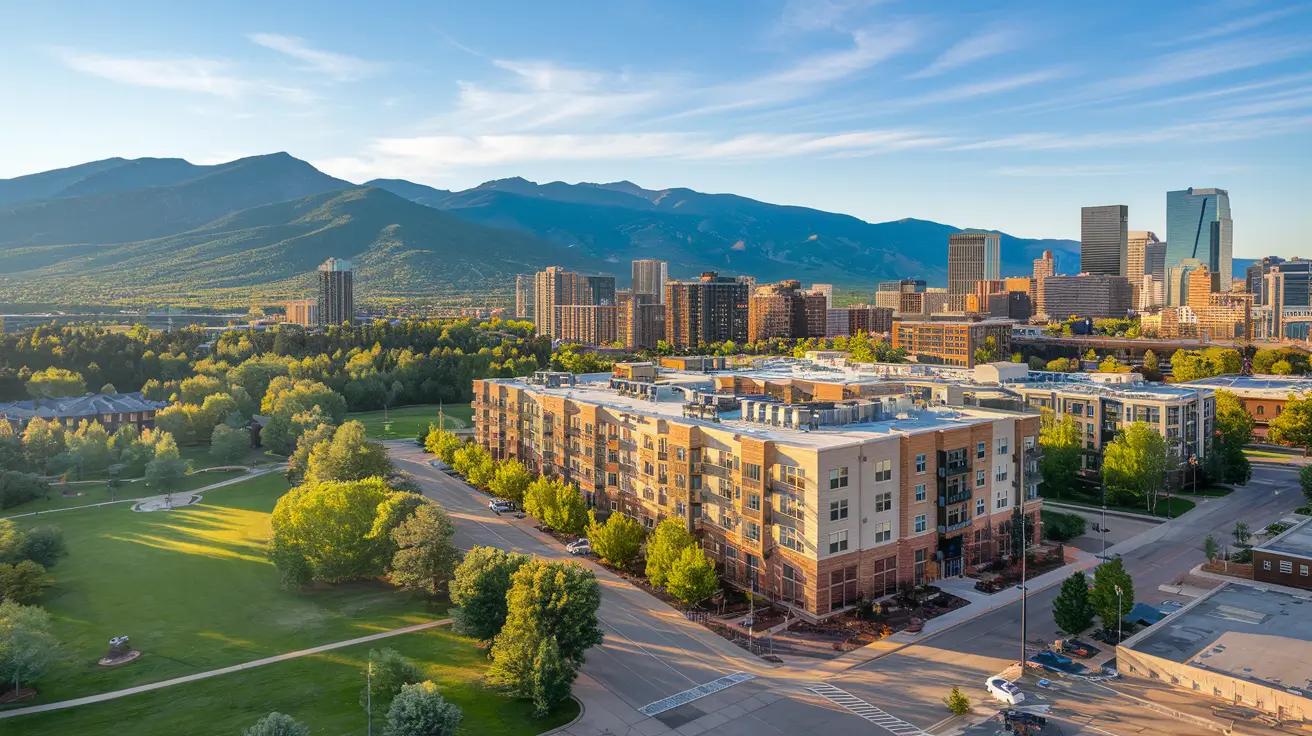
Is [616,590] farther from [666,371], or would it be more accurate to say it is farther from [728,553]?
[666,371]

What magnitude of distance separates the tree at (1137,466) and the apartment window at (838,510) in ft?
138

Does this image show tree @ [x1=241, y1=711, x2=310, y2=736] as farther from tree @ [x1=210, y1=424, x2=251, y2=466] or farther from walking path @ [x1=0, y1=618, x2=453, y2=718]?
tree @ [x1=210, y1=424, x2=251, y2=466]

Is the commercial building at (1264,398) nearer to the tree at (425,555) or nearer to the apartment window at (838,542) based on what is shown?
the apartment window at (838,542)

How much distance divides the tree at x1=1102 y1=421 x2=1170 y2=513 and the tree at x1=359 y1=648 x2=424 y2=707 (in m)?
68.6

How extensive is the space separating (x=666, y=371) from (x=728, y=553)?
194 ft

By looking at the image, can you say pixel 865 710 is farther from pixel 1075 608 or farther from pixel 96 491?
pixel 96 491

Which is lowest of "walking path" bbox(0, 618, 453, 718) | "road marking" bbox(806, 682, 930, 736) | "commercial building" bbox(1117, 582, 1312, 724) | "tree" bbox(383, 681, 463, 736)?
"walking path" bbox(0, 618, 453, 718)

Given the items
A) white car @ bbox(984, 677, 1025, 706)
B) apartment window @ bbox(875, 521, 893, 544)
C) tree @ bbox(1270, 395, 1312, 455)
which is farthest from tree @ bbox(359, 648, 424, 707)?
tree @ bbox(1270, 395, 1312, 455)

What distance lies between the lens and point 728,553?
56969mm

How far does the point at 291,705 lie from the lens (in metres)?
40.8

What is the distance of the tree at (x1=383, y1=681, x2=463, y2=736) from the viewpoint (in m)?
34.2

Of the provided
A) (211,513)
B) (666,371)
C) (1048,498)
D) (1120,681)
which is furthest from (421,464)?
(1120,681)

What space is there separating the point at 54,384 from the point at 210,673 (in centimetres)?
12239

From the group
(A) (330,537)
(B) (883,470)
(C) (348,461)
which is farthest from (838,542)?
(C) (348,461)
